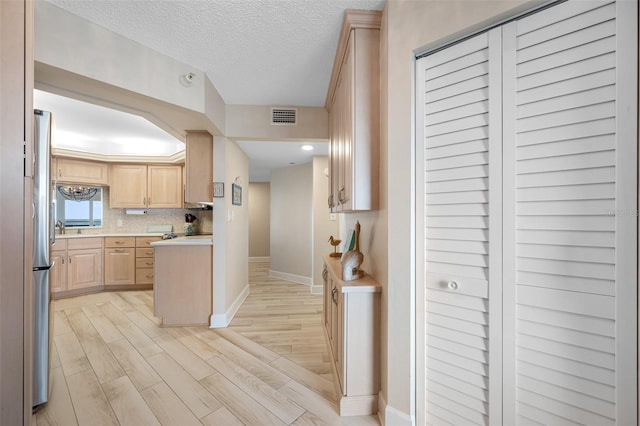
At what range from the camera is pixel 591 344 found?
853 mm

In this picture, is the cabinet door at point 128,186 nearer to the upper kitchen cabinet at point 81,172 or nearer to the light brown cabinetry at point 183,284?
the upper kitchen cabinet at point 81,172

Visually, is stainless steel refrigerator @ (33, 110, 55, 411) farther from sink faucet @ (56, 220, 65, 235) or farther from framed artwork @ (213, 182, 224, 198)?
sink faucet @ (56, 220, 65, 235)

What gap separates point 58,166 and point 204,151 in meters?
2.87

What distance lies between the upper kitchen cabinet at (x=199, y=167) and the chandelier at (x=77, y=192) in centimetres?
295

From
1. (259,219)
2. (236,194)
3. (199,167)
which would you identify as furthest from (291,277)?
(199,167)

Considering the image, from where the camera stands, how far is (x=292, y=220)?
4.57 metres

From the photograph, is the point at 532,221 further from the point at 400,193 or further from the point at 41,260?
the point at 41,260

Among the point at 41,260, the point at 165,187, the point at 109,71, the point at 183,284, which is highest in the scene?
the point at 109,71

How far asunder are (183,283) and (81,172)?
2.96 metres

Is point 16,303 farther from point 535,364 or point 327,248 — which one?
point 327,248

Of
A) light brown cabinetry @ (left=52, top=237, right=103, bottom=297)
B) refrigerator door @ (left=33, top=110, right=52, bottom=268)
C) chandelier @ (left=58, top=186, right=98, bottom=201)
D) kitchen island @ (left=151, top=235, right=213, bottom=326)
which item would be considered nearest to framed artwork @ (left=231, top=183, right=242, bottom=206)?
kitchen island @ (left=151, top=235, right=213, bottom=326)

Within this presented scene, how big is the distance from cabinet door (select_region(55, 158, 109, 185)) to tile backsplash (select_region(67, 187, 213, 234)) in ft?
1.18

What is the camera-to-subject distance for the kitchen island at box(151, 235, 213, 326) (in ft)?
8.38

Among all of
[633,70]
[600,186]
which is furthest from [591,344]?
[633,70]
